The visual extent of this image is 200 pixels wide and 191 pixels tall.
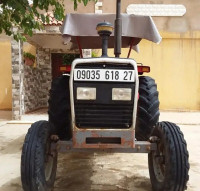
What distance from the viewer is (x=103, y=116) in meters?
2.66

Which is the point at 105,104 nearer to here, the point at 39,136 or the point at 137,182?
the point at 39,136

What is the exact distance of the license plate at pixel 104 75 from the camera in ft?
8.27

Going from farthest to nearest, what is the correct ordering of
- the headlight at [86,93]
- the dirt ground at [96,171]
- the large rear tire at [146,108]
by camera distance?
the large rear tire at [146,108] → the dirt ground at [96,171] → the headlight at [86,93]

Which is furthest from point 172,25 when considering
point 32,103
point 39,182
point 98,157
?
point 39,182

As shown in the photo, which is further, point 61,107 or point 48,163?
point 61,107

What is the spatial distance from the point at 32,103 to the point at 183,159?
865 cm

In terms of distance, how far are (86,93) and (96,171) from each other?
148cm

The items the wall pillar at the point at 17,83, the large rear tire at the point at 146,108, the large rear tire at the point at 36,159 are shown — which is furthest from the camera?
the wall pillar at the point at 17,83

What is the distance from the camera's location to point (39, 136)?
2600mm

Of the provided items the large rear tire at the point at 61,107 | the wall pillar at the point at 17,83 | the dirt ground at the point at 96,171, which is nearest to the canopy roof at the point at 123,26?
the large rear tire at the point at 61,107

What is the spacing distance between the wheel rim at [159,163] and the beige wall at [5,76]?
970 centimetres

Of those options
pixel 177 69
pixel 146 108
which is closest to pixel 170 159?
pixel 146 108

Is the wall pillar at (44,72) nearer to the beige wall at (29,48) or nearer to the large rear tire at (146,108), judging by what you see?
the beige wall at (29,48)

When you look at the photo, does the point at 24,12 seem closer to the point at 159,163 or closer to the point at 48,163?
the point at 48,163
